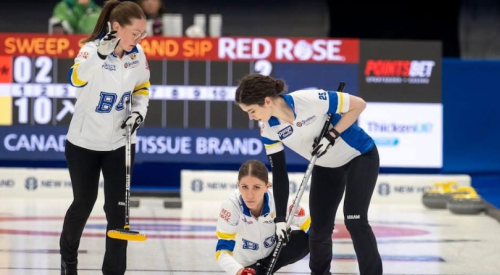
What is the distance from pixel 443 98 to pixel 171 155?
11.7 feet

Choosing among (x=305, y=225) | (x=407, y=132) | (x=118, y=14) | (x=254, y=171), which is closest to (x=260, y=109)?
(x=254, y=171)

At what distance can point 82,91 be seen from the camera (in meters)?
5.61

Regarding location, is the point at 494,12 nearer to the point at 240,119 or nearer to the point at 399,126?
the point at 399,126

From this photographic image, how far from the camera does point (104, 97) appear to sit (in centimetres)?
559

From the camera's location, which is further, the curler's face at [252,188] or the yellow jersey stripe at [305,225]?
the yellow jersey stripe at [305,225]

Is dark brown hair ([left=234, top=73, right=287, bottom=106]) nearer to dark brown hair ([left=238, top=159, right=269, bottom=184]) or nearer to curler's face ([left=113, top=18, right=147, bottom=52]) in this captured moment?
dark brown hair ([left=238, top=159, right=269, bottom=184])

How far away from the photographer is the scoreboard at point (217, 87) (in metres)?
11.7

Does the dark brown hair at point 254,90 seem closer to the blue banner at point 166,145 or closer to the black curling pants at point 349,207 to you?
the black curling pants at point 349,207

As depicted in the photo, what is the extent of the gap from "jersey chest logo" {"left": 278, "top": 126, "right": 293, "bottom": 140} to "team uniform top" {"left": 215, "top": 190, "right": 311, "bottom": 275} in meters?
Result: 0.57

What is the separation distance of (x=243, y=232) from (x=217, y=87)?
604 cm

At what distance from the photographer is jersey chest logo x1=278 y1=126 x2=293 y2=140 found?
17.6ft

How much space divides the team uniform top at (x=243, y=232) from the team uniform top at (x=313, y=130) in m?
0.45

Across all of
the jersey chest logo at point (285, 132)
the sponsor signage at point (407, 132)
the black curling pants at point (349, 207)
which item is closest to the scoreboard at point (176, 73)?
the sponsor signage at point (407, 132)

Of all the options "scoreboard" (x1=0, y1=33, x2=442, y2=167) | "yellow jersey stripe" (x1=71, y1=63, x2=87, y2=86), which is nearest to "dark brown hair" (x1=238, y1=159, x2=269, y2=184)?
"yellow jersey stripe" (x1=71, y1=63, x2=87, y2=86)
